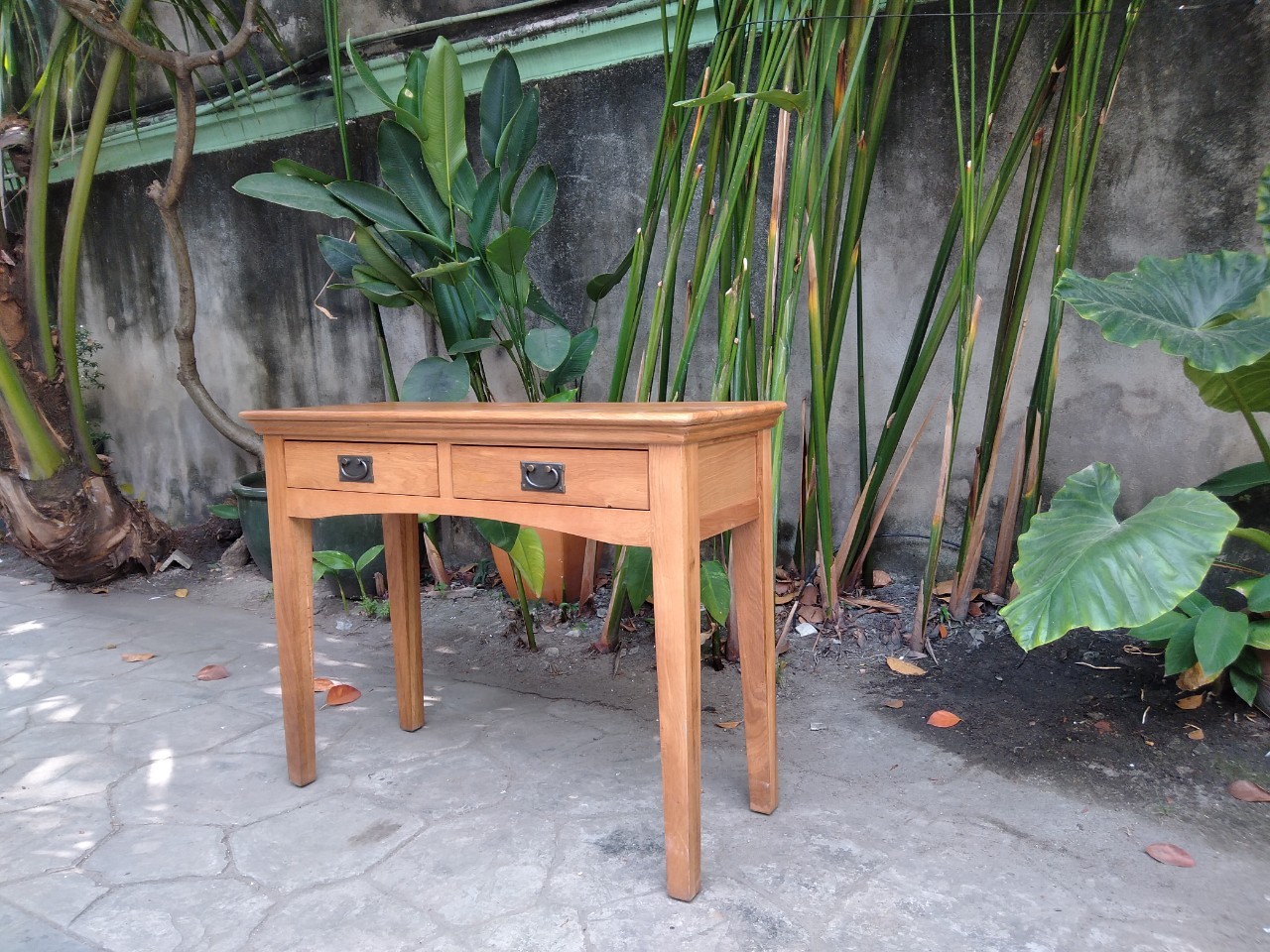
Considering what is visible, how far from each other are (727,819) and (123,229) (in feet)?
12.5

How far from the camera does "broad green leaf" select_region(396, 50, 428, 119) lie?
1.98 meters

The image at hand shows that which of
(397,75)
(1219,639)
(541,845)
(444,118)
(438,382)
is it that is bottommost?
(541,845)

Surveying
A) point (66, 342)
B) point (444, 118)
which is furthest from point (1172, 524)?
point (66, 342)

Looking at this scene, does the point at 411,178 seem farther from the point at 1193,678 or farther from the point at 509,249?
Answer: the point at 1193,678

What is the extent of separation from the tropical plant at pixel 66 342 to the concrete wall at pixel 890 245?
1.17 ft

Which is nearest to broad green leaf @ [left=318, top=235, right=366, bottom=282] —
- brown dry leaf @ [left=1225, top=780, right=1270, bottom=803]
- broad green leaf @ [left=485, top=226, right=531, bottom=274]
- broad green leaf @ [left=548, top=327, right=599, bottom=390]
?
broad green leaf @ [left=485, top=226, right=531, bottom=274]

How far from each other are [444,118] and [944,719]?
173 cm

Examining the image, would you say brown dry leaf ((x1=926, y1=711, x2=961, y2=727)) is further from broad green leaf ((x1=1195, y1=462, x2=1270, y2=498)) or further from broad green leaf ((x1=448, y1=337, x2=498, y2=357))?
broad green leaf ((x1=448, y1=337, x2=498, y2=357))

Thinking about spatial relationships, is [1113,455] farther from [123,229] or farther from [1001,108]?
[123,229]

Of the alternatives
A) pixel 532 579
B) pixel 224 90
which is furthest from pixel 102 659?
pixel 224 90

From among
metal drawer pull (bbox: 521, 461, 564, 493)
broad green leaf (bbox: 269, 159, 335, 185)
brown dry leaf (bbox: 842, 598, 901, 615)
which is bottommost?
brown dry leaf (bbox: 842, 598, 901, 615)

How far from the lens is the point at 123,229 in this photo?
3877 millimetres

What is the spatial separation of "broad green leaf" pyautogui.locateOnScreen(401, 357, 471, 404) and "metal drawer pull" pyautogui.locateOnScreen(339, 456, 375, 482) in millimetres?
536

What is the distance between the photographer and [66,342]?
320 centimetres
